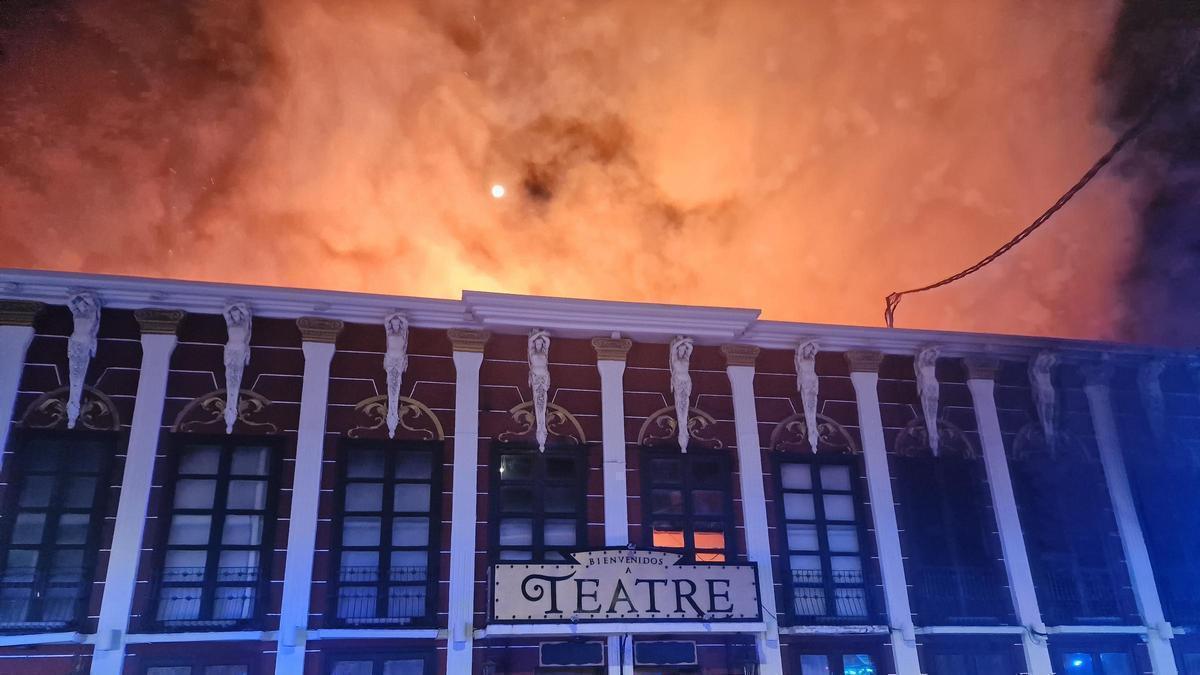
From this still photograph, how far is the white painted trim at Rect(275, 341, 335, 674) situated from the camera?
11445 mm

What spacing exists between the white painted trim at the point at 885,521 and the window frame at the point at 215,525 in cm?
887

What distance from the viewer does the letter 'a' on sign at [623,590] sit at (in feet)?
38.5

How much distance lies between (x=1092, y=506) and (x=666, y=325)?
25.5 feet

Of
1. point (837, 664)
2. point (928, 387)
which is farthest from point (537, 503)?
point (928, 387)

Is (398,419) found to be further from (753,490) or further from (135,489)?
(753,490)

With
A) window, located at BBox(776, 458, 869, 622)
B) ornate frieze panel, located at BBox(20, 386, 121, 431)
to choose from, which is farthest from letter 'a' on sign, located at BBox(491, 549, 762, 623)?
ornate frieze panel, located at BBox(20, 386, 121, 431)

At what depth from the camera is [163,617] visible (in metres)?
11.4

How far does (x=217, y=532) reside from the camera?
1189 cm

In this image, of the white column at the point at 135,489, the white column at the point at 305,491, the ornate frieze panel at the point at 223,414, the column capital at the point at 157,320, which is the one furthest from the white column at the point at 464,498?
the white column at the point at 135,489

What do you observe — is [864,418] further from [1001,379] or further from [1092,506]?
[1092,506]

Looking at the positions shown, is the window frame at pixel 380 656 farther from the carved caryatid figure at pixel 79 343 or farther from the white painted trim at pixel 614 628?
the carved caryatid figure at pixel 79 343

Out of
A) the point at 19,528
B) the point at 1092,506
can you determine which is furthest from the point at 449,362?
the point at 1092,506

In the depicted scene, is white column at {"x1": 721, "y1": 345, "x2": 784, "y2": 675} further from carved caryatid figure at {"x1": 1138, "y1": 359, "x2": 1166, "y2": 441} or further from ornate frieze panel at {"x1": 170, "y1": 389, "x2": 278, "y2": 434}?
carved caryatid figure at {"x1": 1138, "y1": 359, "x2": 1166, "y2": 441}

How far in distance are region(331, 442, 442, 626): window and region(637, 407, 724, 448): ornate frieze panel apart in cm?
320
